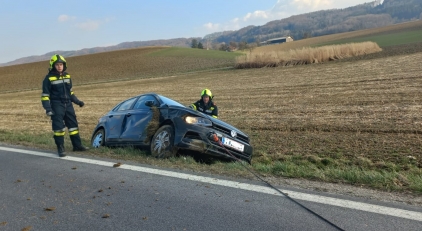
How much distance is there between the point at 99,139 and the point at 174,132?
9.82ft

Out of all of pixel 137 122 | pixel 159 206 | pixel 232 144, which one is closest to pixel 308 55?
pixel 137 122

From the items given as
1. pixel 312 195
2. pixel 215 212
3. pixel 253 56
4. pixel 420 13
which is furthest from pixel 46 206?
pixel 420 13

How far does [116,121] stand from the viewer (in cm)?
827

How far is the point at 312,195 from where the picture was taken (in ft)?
14.5

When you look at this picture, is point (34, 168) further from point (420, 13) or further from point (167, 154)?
point (420, 13)

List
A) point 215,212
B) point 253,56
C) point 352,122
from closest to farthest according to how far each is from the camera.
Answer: point 215,212 → point 352,122 → point 253,56

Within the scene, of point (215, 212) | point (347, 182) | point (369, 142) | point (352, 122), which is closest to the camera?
point (215, 212)

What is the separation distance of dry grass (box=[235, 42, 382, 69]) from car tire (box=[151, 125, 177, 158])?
103 ft

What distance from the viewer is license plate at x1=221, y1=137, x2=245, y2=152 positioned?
21.9 ft

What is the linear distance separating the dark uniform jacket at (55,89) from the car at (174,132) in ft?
3.89

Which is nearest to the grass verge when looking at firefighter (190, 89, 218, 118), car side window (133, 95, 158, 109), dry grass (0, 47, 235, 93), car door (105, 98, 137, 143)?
car door (105, 98, 137, 143)

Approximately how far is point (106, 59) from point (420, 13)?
505 feet

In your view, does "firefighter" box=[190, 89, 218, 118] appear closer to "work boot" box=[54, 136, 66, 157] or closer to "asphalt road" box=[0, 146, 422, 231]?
"work boot" box=[54, 136, 66, 157]

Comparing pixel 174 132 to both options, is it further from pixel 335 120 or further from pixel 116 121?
pixel 335 120
